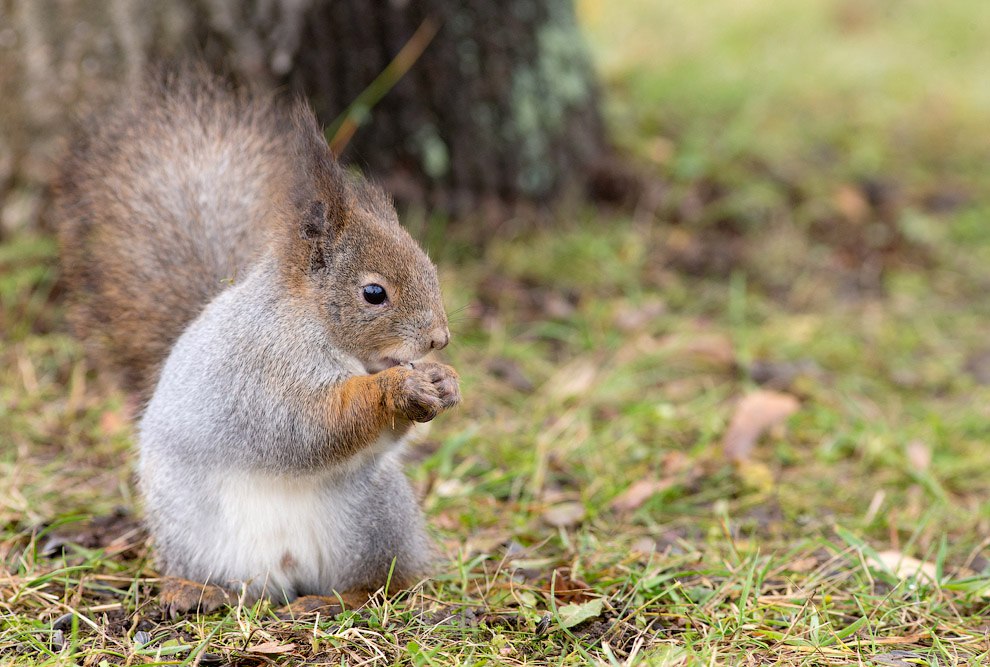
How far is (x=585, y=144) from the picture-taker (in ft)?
12.3

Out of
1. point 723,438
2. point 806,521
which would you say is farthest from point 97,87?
point 806,521

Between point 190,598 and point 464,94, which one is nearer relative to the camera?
point 190,598

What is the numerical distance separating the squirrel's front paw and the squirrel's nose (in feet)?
0.21

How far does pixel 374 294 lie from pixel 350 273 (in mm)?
55

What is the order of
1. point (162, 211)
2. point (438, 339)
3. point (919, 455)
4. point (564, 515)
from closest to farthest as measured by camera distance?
point (438, 339)
point (162, 211)
point (564, 515)
point (919, 455)

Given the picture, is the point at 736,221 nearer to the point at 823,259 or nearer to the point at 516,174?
the point at 823,259

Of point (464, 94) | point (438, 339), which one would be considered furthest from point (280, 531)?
point (464, 94)

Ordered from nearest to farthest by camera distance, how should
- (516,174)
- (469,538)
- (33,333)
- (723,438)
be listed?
(469,538) → (723,438) → (33,333) → (516,174)

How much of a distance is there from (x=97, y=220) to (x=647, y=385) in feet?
4.80

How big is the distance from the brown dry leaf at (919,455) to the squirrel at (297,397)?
124 cm

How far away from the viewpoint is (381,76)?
10.4ft

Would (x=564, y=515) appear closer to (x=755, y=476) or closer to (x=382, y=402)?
(x=755, y=476)

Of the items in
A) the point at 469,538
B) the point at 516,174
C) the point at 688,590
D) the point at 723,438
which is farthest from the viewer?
the point at 516,174

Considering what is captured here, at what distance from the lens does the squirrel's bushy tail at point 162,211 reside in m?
2.05
